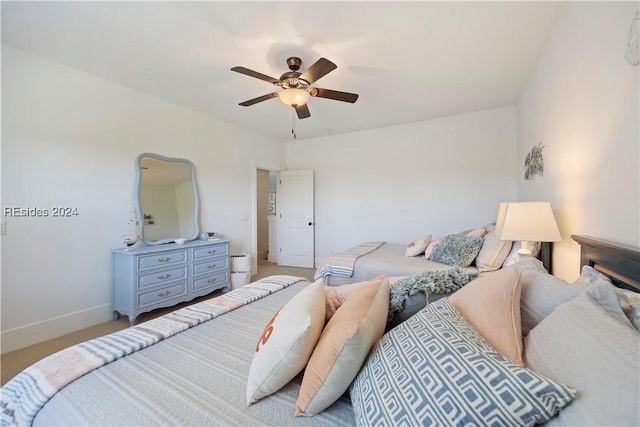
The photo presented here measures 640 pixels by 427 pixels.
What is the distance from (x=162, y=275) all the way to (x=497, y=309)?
3.10m

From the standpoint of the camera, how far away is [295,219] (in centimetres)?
523

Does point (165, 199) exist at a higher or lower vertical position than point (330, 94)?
lower

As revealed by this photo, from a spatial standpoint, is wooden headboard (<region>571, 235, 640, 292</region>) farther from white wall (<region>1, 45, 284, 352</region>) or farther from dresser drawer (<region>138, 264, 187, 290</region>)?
white wall (<region>1, 45, 284, 352</region>)

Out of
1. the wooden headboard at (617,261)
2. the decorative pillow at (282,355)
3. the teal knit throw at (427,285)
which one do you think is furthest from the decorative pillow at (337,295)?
the wooden headboard at (617,261)

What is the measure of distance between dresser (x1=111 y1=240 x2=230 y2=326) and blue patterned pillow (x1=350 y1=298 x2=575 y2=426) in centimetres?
272

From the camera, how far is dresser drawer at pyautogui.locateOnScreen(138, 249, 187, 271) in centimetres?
270

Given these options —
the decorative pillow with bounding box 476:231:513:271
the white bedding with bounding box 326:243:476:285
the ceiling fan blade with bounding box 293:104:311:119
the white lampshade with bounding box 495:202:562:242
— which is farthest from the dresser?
the white lampshade with bounding box 495:202:562:242

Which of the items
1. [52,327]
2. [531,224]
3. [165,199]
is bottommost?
[52,327]

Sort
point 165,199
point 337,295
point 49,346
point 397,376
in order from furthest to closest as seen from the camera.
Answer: point 165,199 → point 49,346 → point 337,295 → point 397,376

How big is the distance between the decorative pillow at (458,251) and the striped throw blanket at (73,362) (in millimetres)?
2119

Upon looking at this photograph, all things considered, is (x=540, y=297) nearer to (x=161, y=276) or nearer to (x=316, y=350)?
(x=316, y=350)

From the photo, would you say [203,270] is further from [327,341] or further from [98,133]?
[327,341]

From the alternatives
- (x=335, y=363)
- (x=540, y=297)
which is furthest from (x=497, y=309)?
(x=335, y=363)

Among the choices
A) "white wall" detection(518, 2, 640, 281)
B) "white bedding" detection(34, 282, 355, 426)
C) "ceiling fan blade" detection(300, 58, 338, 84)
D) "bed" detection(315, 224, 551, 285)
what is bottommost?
"white bedding" detection(34, 282, 355, 426)
